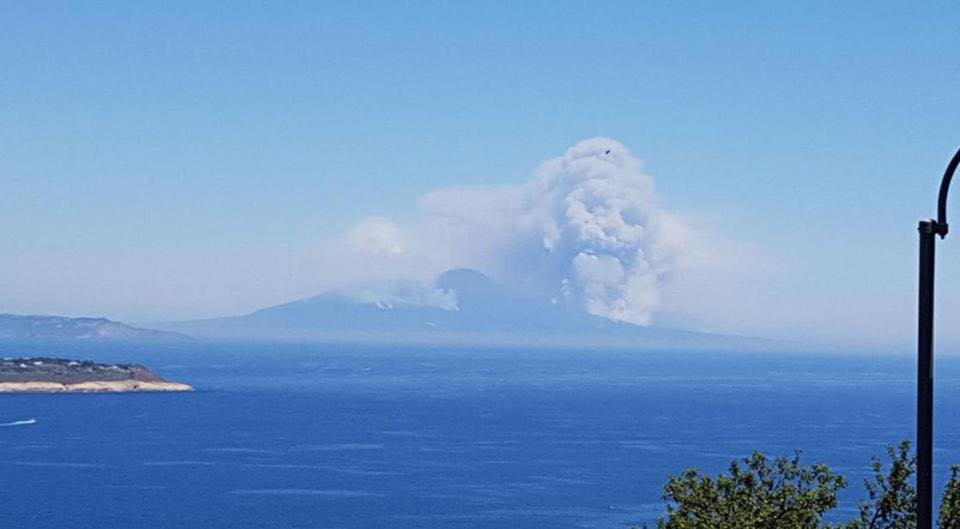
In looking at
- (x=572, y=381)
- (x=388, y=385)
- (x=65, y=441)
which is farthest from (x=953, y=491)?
(x=572, y=381)

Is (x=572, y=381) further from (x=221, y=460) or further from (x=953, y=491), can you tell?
(x=953, y=491)

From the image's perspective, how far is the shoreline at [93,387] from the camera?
153 metres

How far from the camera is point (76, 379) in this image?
6152 inches

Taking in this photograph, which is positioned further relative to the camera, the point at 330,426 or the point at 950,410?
the point at 950,410

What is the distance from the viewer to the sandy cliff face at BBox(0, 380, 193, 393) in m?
153

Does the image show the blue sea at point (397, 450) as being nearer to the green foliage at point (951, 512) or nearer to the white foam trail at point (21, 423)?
the white foam trail at point (21, 423)

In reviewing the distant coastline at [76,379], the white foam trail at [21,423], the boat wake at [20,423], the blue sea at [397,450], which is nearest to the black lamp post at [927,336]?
the blue sea at [397,450]

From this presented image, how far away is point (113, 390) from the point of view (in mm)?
154500

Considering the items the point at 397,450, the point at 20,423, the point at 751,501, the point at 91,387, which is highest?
the point at 751,501

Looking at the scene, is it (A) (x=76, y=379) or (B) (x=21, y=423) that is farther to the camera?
(A) (x=76, y=379)

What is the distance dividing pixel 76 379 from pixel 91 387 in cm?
337

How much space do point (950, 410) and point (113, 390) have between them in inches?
3977

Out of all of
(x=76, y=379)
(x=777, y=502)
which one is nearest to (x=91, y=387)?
(x=76, y=379)

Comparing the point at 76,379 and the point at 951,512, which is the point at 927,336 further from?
the point at 76,379
